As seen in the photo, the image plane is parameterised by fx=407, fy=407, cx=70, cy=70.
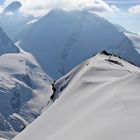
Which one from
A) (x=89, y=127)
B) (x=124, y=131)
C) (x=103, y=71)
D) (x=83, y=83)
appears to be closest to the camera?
(x=124, y=131)

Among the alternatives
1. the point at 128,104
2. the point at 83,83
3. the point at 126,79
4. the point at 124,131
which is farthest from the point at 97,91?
the point at 124,131

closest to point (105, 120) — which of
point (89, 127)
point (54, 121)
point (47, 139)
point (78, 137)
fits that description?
point (89, 127)

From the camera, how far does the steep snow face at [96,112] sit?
2248 cm

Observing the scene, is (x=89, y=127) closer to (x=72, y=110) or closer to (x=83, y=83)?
(x=72, y=110)

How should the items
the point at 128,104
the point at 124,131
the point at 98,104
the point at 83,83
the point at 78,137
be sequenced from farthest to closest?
the point at 83,83, the point at 98,104, the point at 128,104, the point at 78,137, the point at 124,131

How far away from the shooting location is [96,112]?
28312 mm

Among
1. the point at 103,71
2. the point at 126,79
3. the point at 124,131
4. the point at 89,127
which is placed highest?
the point at 124,131

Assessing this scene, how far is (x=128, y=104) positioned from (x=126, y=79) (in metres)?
9.74

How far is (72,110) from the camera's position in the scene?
109 ft

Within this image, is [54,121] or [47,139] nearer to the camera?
[47,139]

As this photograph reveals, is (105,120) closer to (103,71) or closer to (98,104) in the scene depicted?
(98,104)

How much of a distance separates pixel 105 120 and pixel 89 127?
42.5 inches

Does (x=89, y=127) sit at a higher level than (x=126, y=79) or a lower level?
higher

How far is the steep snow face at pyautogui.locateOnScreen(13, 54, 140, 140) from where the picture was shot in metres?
22.5
